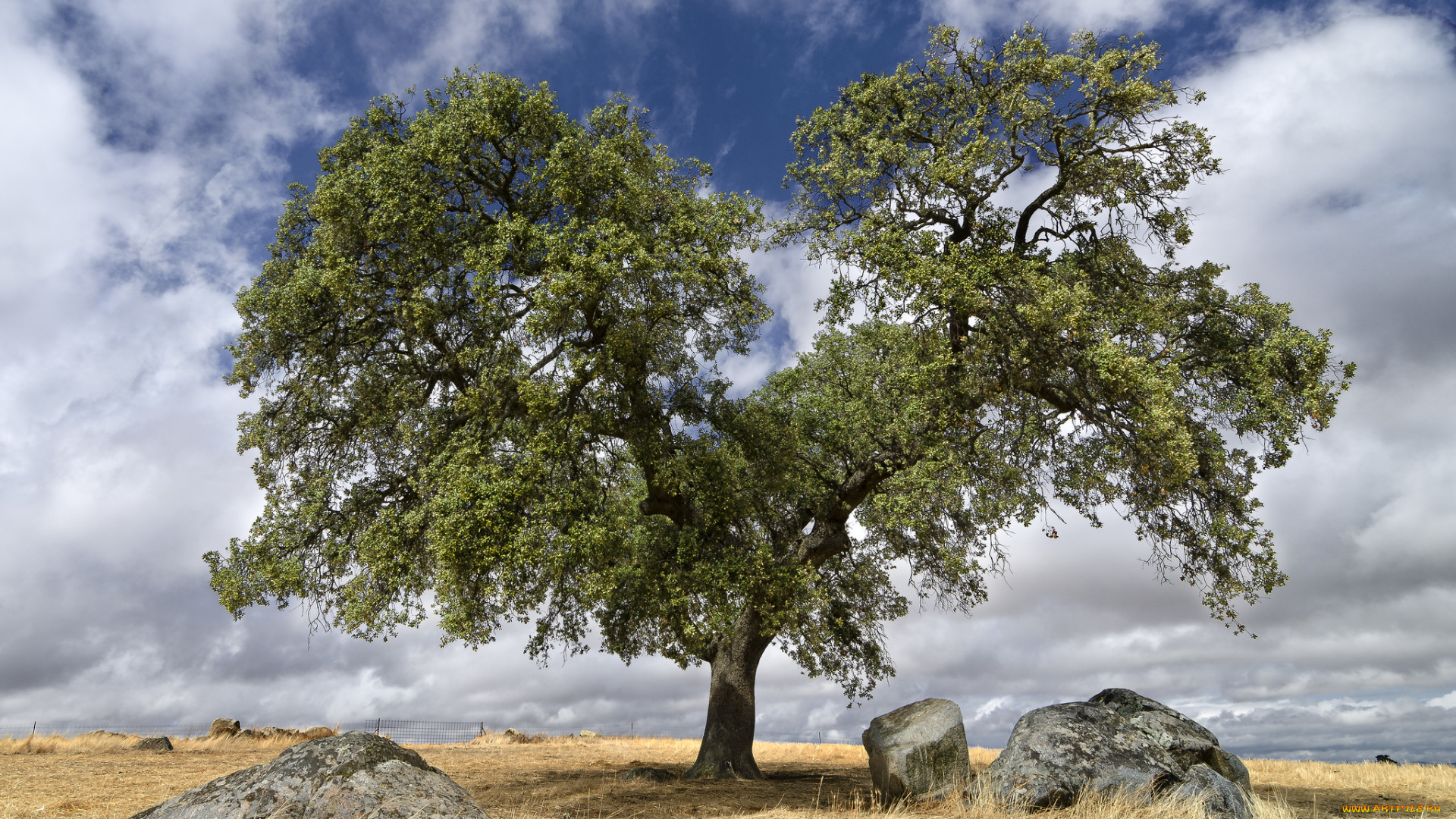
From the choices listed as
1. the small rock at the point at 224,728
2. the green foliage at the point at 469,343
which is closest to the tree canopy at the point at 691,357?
the green foliage at the point at 469,343

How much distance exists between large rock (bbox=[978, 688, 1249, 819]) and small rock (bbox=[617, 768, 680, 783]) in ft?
28.1

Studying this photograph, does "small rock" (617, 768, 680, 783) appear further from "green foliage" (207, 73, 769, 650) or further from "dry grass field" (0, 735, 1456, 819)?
"green foliage" (207, 73, 769, 650)

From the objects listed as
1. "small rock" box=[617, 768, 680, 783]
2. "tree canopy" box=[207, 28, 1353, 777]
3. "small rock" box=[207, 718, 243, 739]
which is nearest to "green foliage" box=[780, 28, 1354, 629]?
"tree canopy" box=[207, 28, 1353, 777]

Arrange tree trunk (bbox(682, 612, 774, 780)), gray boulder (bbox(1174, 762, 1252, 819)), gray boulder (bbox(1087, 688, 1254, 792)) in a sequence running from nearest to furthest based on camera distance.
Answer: gray boulder (bbox(1174, 762, 1252, 819)) < gray boulder (bbox(1087, 688, 1254, 792)) < tree trunk (bbox(682, 612, 774, 780))

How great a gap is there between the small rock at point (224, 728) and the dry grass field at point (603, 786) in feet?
1.71

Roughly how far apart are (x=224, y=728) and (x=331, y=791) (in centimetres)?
2640

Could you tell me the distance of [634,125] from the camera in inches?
688

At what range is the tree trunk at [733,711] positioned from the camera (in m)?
19.0

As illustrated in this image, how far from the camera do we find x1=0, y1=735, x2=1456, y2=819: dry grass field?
12.4m

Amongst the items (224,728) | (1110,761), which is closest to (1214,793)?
(1110,761)

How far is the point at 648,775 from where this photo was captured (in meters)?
18.8

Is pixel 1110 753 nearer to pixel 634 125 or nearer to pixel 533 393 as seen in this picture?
pixel 533 393

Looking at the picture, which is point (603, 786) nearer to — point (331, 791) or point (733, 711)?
point (733, 711)

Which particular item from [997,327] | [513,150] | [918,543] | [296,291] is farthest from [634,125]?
[918,543]
